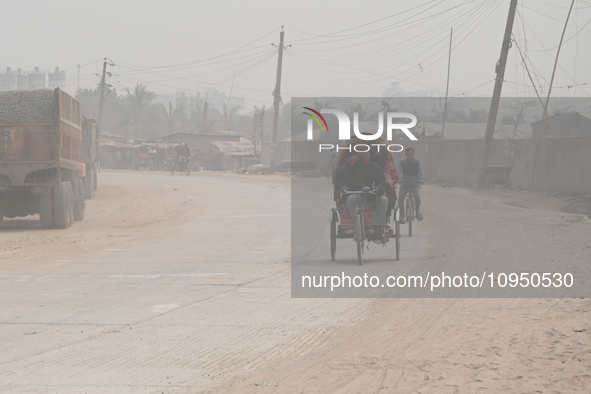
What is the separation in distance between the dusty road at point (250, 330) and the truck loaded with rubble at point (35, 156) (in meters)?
3.61

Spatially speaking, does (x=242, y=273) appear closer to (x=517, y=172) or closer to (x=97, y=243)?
(x=97, y=243)

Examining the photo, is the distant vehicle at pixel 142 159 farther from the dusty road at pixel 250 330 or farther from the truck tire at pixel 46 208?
the dusty road at pixel 250 330

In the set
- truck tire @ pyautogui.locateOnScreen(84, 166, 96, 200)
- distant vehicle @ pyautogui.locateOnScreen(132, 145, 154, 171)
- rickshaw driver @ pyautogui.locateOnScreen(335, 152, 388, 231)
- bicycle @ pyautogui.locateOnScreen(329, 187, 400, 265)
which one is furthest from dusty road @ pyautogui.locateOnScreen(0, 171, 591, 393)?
distant vehicle @ pyautogui.locateOnScreen(132, 145, 154, 171)

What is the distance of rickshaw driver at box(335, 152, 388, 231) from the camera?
10.8m

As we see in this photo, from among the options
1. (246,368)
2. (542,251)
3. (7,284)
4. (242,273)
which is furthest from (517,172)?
(246,368)

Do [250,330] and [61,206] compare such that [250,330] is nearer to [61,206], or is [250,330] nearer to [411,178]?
[411,178]

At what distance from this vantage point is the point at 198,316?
704 centimetres

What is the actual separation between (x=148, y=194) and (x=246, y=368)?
2343 centimetres

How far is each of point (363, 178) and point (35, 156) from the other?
28.3 feet

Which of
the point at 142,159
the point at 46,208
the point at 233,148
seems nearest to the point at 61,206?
the point at 46,208

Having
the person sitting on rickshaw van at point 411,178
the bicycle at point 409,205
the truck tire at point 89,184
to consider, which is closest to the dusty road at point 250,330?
the bicycle at point 409,205

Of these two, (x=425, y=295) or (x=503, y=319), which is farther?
(x=425, y=295)

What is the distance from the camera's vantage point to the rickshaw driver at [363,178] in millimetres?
10828

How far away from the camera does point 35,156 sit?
16.2 meters
